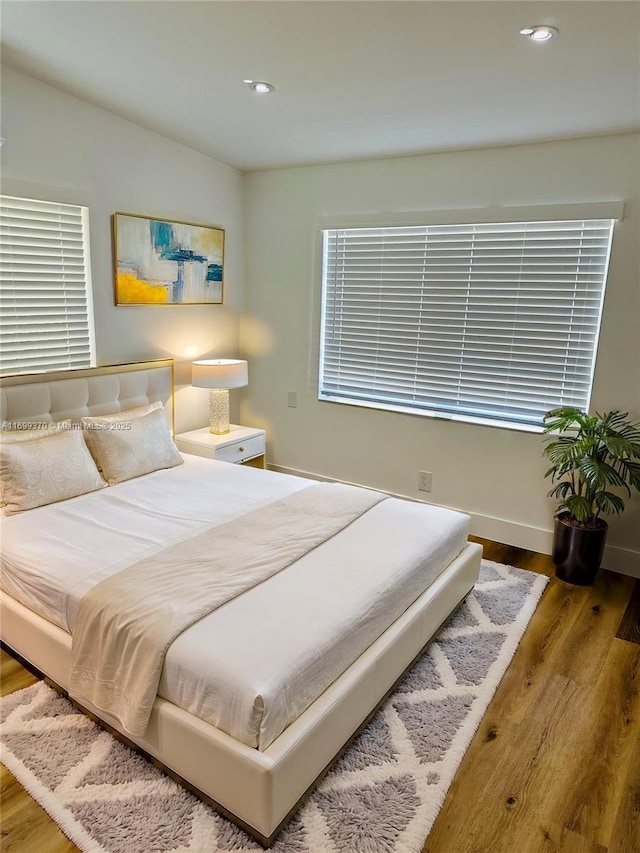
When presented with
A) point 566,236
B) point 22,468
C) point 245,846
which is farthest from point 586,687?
point 22,468

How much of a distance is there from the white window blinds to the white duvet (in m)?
1.15

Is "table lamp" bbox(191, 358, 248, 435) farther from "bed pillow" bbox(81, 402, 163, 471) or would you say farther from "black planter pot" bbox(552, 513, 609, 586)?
"black planter pot" bbox(552, 513, 609, 586)

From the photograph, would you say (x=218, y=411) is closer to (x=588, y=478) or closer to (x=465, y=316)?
(x=465, y=316)

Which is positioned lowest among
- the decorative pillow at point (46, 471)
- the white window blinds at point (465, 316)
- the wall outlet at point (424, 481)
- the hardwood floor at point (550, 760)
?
the hardwood floor at point (550, 760)

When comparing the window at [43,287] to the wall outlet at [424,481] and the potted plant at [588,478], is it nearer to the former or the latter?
the wall outlet at [424,481]

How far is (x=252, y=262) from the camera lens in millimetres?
4508

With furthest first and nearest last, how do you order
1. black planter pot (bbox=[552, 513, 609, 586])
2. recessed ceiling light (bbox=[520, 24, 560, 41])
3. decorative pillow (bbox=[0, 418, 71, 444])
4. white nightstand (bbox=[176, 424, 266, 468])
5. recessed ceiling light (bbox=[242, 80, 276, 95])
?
white nightstand (bbox=[176, 424, 266, 468]), black planter pot (bbox=[552, 513, 609, 586]), decorative pillow (bbox=[0, 418, 71, 444]), recessed ceiling light (bbox=[242, 80, 276, 95]), recessed ceiling light (bbox=[520, 24, 560, 41])

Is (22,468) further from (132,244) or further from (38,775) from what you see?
(132,244)

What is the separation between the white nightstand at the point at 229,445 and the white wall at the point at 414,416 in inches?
16.8

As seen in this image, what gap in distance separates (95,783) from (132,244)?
2934mm

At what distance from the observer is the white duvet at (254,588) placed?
1.67 meters

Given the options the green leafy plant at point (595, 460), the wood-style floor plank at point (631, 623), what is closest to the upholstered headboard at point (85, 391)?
the green leafy plant at point (595, 460)

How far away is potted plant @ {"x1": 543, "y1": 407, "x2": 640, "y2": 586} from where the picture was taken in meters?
2.95

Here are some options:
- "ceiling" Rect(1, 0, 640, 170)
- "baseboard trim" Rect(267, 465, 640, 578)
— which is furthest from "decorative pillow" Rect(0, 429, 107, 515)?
"baseboard trim" Rect(267, 465, 640, 578)
